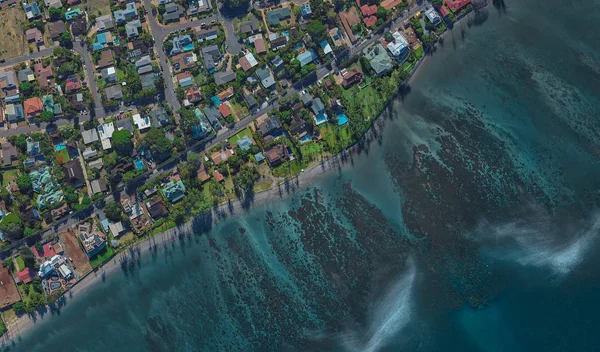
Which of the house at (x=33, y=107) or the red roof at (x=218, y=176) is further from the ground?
the house at (x=33, y=107)

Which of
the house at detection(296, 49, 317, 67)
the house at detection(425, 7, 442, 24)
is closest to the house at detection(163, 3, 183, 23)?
the house at detection(296, 49, 317, 67)

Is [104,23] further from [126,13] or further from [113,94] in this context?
[113,94]

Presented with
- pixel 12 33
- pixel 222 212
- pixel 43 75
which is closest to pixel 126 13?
pixel 43 75

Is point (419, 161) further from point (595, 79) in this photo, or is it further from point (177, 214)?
point (177, 214)

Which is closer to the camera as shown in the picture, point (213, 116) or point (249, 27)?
point (213, 116)

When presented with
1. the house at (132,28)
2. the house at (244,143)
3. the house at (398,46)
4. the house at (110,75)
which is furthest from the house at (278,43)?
the house at (110,75)

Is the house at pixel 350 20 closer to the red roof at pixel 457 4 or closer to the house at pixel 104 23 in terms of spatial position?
the red roof at pixel 457 4
